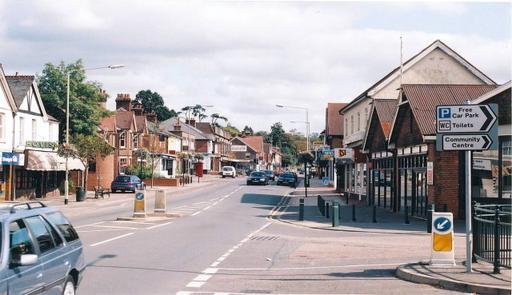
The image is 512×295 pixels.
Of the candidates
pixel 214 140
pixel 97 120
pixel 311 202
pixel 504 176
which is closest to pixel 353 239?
pixel 504 176

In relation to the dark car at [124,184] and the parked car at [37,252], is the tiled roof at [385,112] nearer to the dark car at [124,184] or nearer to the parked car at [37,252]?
the dark car at [124,184]

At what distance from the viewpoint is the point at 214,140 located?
117 meters

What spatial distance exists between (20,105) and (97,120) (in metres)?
11.0

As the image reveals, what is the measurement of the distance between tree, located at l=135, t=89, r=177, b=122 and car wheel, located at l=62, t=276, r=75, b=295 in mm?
147251

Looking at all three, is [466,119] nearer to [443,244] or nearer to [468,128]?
[468,128]

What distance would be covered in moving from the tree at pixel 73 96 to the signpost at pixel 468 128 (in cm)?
4103

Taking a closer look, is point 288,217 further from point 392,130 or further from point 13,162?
point 13,162

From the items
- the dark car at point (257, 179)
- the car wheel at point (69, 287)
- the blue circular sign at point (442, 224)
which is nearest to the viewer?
the car wheel at point (69, 287)

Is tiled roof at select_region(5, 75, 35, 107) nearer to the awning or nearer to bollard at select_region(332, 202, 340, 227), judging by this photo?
the awning

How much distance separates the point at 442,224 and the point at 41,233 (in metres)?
8.27

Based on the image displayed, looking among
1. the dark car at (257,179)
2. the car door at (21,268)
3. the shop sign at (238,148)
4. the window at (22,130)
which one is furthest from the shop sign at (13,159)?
the shop sign at (238,148)

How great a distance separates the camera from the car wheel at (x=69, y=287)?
29.7 ft

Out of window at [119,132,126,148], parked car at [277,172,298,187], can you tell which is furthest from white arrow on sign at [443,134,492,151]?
window at [119,132,126,148]

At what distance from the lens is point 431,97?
29.6 metres
